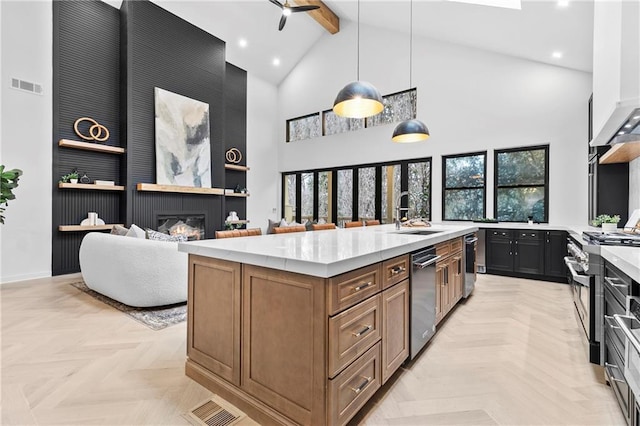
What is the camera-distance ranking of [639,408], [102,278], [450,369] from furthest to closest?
1. [102,278]
2. [450,369]
3. [639,408]

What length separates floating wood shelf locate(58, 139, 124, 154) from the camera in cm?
506

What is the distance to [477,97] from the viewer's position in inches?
233

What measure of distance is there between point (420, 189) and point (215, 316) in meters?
5.74

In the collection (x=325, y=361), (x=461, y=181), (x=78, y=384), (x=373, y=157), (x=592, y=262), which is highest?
(x=373, y=157)

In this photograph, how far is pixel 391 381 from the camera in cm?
202

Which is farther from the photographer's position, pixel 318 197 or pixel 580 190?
pixel 318 197

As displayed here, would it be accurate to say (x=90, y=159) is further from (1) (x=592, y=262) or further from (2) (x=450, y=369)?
(1) (x=592, y=262)

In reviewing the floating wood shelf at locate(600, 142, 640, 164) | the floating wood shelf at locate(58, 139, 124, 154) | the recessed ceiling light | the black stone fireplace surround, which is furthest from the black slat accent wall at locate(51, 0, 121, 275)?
the floating wood shelf at locate(600, 142, 640, 164)

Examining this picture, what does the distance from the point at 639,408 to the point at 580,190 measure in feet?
15.6

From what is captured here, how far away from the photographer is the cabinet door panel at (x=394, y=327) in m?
1.80

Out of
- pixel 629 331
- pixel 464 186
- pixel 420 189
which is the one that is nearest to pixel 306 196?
pixel 420 189

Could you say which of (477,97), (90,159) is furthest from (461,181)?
(90,159)

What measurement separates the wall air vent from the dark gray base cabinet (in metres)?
7.62

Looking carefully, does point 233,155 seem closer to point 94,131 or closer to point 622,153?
point 94,131
